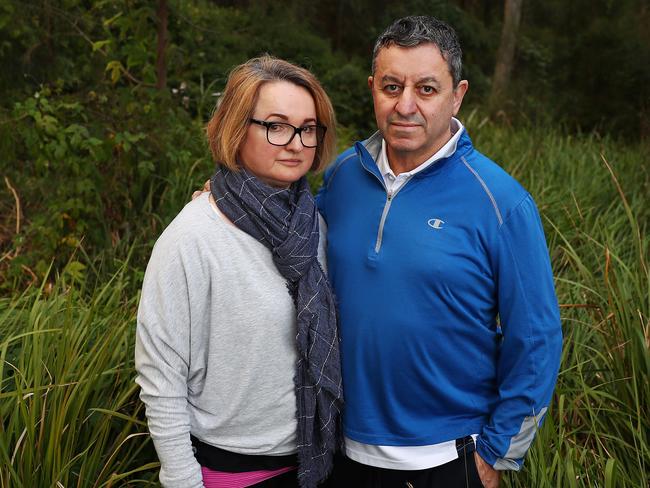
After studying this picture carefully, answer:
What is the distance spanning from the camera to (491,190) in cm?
223

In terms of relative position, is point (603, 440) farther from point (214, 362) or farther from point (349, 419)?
point (214, 362)

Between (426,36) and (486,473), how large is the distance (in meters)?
1.38

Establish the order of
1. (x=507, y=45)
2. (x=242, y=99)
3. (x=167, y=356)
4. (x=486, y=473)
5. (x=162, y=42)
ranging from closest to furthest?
(x=167, y=356)
(x=242, y=99)
(x=486, y=473)
(x=162, y=42)
(x=507, y=45)

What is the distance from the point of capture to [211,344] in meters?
2.16

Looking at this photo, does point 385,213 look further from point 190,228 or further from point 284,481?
point 284,481

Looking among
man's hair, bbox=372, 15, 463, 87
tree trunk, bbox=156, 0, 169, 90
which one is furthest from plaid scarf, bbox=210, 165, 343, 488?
tree trunk, bbox=156, 0, 169, 90

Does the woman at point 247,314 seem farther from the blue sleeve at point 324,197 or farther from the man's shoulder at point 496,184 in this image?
the man's shoulder at point 496,184

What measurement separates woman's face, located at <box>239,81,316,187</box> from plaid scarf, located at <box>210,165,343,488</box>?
48 mm

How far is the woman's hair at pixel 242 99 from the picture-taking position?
7.28 feet

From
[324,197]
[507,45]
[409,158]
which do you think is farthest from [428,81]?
[507,45]

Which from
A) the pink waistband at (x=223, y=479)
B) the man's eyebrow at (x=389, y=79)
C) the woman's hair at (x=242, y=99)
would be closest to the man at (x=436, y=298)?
the man's eyebrow at (x=389, y=79)

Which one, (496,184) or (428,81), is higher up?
(428,81)

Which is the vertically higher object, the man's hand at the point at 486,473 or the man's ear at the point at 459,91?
the man's ear at the point at 459,91

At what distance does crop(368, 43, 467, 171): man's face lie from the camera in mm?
2279
